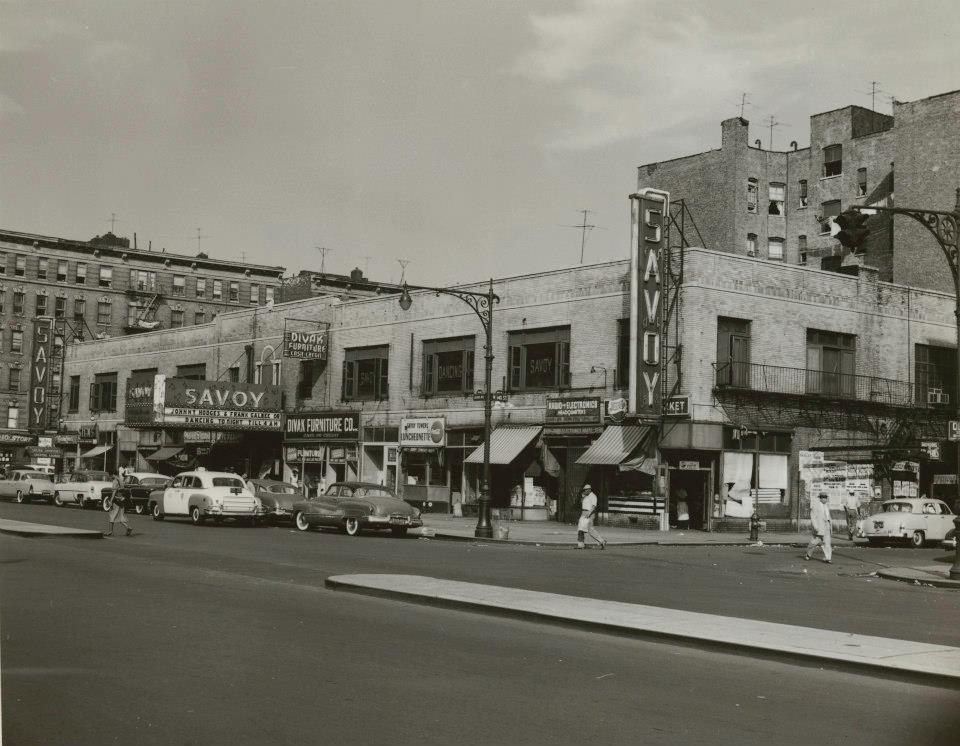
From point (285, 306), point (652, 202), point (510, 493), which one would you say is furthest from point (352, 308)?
point (652, 202)

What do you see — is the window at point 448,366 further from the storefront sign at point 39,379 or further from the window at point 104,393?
the storefront sign at point 39,379

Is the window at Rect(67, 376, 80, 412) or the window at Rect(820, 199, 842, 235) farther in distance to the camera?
the window at Rect(67, 376, 80, 412)

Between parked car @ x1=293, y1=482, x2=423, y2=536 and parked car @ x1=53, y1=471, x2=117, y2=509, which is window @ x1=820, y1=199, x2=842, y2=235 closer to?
parked car @ x1=293, y1=482, x2=423, y2=536

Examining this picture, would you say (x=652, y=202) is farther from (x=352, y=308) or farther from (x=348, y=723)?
(x=348, y=723)

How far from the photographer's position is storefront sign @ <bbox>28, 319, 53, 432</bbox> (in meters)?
68.7

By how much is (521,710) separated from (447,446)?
117 feet

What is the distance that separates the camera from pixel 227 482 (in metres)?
33.8

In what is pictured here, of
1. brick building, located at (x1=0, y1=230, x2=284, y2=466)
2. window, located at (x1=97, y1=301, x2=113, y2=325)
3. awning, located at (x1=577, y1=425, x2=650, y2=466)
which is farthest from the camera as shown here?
window, located at (x1=97, y1=301, x2=113, y2=325)

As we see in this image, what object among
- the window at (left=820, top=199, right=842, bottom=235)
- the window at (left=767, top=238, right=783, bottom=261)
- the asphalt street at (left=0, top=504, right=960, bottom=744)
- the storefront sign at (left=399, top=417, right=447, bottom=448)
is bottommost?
the asphalt street at (left=0, top=504, right=960, bottom=744)

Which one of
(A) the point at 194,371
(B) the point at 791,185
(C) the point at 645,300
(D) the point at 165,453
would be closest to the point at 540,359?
(C) the point at 645,300

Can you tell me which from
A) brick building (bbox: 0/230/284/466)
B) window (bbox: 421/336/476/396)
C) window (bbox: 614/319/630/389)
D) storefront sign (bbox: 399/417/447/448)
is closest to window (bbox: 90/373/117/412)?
brick building (bbox: 0/230/284/466)

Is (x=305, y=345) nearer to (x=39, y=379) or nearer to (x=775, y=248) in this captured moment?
(x=39, y=379)

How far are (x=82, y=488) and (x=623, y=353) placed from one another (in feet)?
72.7

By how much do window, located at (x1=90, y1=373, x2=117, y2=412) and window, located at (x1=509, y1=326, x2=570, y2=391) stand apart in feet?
109
